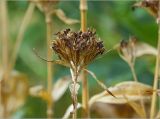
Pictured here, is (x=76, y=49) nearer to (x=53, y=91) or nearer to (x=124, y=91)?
(x=124, y=91)

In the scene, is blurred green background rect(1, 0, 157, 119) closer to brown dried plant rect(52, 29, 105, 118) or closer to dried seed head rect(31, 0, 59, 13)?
dried seed head rect(31, 0, 59, 13)

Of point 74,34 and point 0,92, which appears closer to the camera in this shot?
point 74,34

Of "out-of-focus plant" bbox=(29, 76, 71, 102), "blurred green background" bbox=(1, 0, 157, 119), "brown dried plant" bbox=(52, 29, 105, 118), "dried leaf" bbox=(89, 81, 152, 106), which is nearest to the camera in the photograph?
"brown dried plant" bbox=(52, 29, 105, 118)

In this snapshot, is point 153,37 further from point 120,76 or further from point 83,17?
point 83,17

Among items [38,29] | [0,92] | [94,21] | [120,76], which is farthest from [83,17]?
[38,29]

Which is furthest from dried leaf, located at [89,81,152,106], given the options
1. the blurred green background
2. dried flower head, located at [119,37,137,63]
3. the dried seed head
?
the blurred green background

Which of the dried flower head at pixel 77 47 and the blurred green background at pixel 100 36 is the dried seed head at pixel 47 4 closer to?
the dried flower head at pixel 77 47
